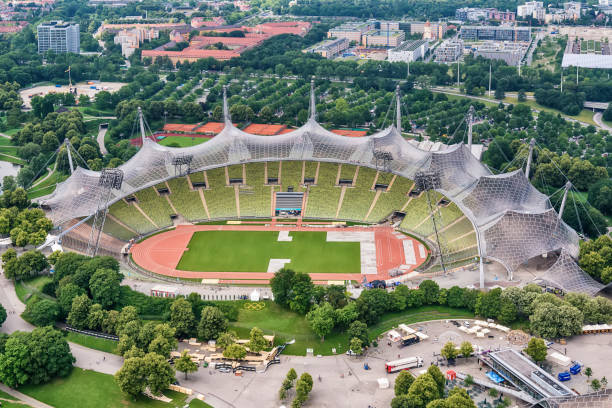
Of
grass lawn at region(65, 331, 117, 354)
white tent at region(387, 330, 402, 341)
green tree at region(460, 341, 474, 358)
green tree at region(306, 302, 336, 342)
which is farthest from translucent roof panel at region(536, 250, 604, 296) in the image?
grass lawn at region(65, 331, 117, 354)

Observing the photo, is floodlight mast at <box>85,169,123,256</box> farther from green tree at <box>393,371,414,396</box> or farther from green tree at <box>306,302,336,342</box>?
green tree at <box>393,371,414,396</box>

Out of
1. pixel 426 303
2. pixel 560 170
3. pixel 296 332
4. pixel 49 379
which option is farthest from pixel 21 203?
pixel 560 170

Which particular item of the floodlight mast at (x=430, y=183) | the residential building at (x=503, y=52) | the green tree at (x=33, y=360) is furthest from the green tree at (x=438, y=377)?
the residential building at (x=503, y=52)

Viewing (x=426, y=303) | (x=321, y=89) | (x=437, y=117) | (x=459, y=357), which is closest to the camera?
(x=459, y=357)

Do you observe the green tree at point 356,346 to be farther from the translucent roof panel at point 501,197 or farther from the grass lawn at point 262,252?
the translucent roof panel at point 501,197

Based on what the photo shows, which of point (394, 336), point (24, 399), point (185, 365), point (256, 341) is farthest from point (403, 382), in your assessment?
point (24, 399)

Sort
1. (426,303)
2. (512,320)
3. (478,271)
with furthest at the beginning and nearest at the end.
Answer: (478,271)
(426,303)
(512,320)

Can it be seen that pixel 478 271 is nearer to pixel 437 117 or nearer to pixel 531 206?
pixel 531 206
